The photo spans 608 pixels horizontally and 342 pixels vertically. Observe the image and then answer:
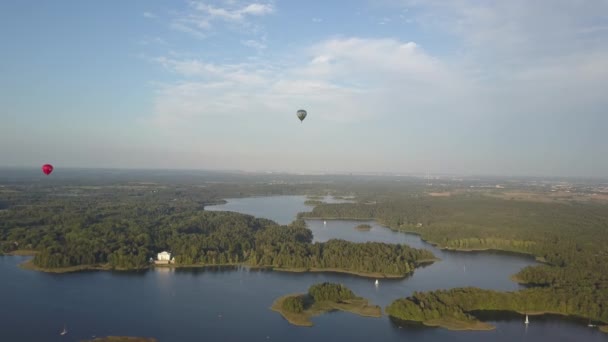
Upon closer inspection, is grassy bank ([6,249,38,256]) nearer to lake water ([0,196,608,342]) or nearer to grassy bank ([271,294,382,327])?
lake water ([0,196,608,342])

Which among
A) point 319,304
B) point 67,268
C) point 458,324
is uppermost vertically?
point 67,268

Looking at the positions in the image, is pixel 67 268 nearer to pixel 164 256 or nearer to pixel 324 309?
pixel 164 256

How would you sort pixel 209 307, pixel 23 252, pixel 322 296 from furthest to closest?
pixel 23 252 < pixel 322 296 < pixel 209 307

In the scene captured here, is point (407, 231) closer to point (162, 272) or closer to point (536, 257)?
point (536, 257)

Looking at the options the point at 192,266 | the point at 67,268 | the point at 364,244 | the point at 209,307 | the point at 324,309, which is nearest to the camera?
the point at 324,309

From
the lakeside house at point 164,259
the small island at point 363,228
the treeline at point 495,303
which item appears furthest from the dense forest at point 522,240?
the lakeside house at point 164,259

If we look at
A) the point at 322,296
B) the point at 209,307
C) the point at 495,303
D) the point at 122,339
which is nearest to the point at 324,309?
the point at 322,296

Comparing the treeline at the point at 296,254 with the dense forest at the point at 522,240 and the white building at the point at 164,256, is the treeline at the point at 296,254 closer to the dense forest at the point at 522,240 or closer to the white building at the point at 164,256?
the white building at the point at 164,256

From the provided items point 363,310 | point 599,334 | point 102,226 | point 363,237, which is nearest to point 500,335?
point 599,334
